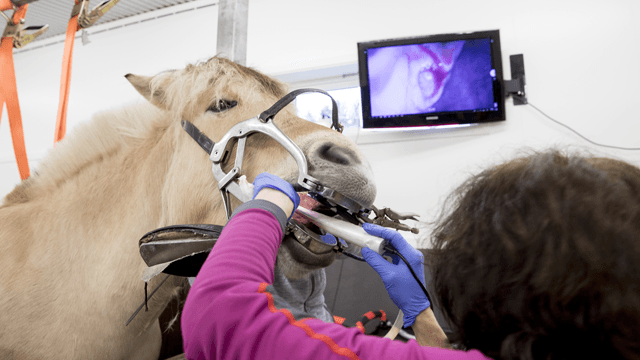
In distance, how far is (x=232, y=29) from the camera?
4.06 ft

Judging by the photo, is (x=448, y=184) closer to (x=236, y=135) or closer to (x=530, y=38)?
(x=530, y=38)

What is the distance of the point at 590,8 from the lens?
77.1 inches

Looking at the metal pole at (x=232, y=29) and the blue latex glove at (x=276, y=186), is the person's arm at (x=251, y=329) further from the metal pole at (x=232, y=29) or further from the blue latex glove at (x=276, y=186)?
the metal pole at (x=232, y=29)

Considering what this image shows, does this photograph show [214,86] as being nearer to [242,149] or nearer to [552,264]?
[242,149]

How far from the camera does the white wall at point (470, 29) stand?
1.94 metres

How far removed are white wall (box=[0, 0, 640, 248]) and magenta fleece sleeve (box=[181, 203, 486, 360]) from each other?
1280mm

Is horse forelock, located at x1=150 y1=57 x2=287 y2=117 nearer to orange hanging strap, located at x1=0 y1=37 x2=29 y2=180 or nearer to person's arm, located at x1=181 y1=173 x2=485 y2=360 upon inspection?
person's arm, located at x1=181 y1=173 x2=485 y2=360

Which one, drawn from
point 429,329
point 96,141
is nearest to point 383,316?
point 429,329

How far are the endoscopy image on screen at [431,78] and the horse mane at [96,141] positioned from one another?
1499 millimetres

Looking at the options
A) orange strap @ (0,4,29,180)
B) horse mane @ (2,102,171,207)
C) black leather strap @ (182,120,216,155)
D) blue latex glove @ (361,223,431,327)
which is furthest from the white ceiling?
blue latex glove @ (361,223,431,327)

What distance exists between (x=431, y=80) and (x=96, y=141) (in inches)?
71.9

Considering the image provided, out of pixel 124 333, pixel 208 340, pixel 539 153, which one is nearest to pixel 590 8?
pixel 539 153

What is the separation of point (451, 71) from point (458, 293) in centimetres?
190

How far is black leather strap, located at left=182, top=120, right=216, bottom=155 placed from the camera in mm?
798
